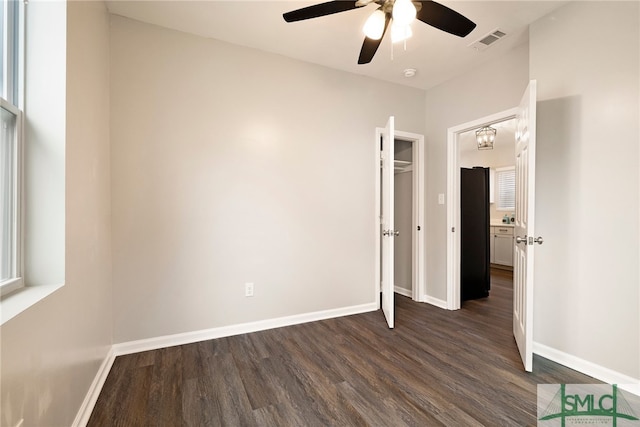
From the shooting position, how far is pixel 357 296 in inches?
128

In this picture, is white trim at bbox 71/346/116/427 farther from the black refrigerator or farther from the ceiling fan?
the black refrigerator

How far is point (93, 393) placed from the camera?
1.69m

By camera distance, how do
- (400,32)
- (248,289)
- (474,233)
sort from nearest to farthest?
1. (400,32)
2. (248,289)
3. (474,233)

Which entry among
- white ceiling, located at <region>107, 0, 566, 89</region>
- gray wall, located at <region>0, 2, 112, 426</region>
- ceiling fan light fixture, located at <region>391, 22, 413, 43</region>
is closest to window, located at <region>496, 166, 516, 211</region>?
white ceiling, located at <region>107, 0, 566, 89</region>

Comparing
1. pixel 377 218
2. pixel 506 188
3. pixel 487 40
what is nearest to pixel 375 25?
pixel 487 40

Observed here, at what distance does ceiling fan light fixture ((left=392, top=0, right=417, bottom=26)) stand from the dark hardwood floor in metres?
2.13

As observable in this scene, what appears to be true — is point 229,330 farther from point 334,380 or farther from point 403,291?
point 403,291

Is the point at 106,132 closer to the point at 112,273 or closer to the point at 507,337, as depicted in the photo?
the point at 112,273

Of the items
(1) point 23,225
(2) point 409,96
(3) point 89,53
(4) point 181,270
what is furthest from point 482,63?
(1) point 23,225

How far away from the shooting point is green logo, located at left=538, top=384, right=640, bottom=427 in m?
1.56

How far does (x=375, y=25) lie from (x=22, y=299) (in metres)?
2.12

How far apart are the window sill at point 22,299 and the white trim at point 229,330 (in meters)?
1.26

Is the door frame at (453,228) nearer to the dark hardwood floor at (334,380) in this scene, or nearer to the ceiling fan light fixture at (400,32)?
the dark hardwood floor at (334,380)

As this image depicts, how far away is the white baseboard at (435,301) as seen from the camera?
338 centimetres
